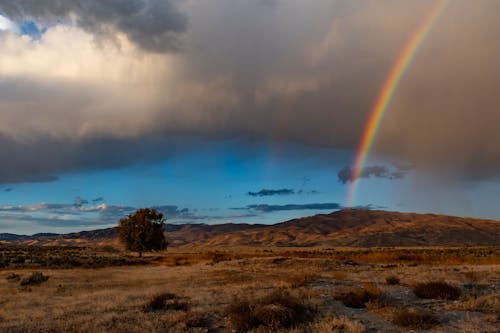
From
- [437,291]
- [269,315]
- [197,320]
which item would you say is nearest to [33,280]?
[197,320]

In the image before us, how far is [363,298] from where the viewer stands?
16859 mm

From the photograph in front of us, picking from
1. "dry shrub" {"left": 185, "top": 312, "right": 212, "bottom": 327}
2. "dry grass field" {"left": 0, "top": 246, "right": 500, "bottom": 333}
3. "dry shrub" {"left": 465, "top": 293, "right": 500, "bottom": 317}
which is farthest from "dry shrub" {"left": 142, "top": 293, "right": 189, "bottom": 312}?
"dry shrub" {"left": 465, "top": 293, "right": 500, "bottom": 317}

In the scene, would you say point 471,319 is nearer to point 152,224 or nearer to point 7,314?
point 7,314

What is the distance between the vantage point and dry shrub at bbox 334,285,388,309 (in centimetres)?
1632

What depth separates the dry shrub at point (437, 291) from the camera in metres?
17.5

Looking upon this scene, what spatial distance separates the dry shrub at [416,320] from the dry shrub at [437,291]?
4568mm

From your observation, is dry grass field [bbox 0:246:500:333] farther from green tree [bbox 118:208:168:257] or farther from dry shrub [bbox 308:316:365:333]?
green tree [bbox 118:208:168:257]

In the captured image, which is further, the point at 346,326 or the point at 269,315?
the point at 269,315

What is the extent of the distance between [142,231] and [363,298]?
57.6 metres

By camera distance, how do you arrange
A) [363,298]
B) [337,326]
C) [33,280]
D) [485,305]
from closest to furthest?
[337,326] < [485,305] < [363,298] < [33,280]

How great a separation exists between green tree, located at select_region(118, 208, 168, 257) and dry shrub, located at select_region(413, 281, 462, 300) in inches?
2226

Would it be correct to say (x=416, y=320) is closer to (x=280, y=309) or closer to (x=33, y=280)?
(x=280, y=309)

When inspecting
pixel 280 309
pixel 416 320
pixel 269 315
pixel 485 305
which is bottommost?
pixel 485 305

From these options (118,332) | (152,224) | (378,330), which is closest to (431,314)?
(378,330)
